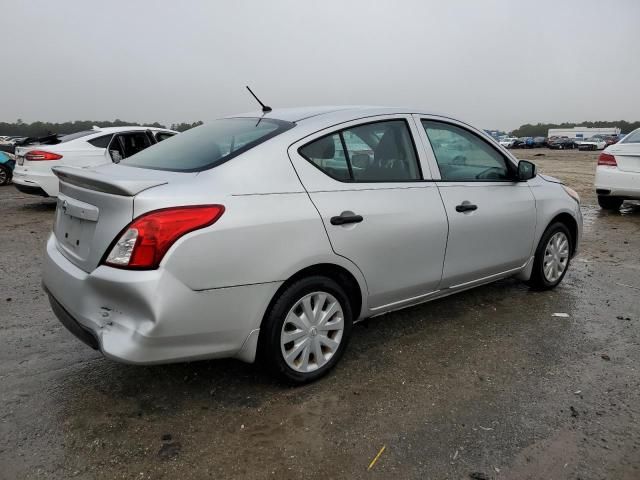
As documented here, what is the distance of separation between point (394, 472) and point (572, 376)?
152 centimetres

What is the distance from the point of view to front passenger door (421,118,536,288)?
3617 mm

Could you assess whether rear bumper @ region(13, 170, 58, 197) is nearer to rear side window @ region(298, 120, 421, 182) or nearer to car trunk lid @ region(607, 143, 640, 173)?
rear side window @ region(298, 120, 421, 182)

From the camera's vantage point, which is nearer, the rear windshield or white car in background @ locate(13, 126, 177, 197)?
the rear windshield

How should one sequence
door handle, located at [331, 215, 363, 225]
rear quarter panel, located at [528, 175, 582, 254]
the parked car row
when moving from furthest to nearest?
1. the parked car row
2. rear quarter panel, located at [528, 175, 582, 254]
3. door handle, located at [331, 215, 363, 225]

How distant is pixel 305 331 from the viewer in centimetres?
290

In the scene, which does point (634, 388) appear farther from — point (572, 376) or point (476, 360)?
point (476, 360)

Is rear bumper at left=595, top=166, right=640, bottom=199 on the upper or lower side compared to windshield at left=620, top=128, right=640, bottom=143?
lower

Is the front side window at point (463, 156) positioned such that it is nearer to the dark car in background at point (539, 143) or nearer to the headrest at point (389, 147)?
the headrest at point (389, 147)

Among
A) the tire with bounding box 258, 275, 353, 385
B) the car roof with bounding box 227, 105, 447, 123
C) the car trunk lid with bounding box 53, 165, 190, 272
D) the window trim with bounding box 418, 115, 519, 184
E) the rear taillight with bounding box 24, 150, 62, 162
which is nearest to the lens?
the car trunk lid with bounding box 53, 165, 190, 272

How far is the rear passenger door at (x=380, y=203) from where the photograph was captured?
2.93m

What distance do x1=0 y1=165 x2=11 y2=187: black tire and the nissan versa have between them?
41.5ft

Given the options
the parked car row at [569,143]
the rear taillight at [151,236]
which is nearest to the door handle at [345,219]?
the rear taillight at [151,236]

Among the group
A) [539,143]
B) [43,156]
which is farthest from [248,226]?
[539,143]

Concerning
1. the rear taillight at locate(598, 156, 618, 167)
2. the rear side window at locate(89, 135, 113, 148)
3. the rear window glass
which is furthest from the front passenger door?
the rear window glass
